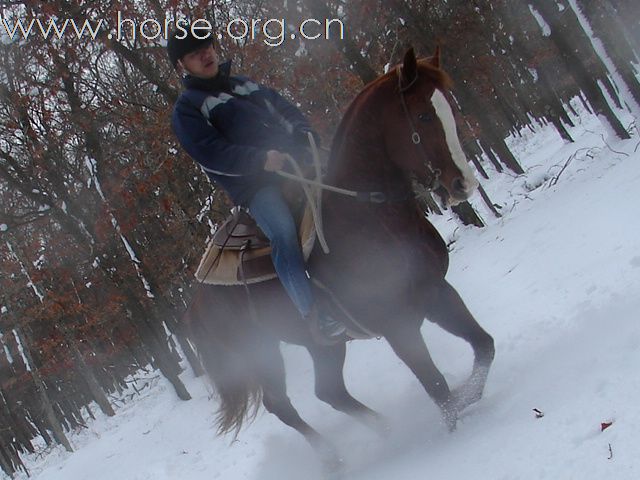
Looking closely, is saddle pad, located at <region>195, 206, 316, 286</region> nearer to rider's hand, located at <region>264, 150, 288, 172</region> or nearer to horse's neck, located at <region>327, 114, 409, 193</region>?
rider's hand, located at <region>264, 150, 288, 172</region>

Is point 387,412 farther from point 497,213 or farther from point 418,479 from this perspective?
point 497,213

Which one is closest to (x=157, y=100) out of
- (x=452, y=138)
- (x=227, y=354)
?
(x=227, y=354)

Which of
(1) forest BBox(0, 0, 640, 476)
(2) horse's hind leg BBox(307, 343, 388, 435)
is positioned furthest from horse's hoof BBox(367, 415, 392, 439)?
(1) forest BBox(0, 0, 640, 476)

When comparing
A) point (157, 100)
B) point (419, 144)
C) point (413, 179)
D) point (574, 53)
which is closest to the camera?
point (419, 144)

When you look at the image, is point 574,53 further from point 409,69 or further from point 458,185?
point 458,185

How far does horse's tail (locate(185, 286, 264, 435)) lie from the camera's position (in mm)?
5820

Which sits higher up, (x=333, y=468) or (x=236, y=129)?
(x=236, y=129)

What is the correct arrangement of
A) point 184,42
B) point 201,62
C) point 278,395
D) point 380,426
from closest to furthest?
point 184,42, point 201,62, point 380,426, point 278,395

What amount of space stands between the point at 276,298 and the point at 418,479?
203 cm

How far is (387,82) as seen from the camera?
405 centimetres

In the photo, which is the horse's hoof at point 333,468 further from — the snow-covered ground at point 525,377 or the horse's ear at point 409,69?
the horse's ear at point 409,69

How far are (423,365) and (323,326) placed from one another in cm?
90

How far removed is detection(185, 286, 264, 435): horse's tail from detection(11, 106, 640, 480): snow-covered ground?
92cm

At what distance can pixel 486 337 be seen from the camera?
457 cm
